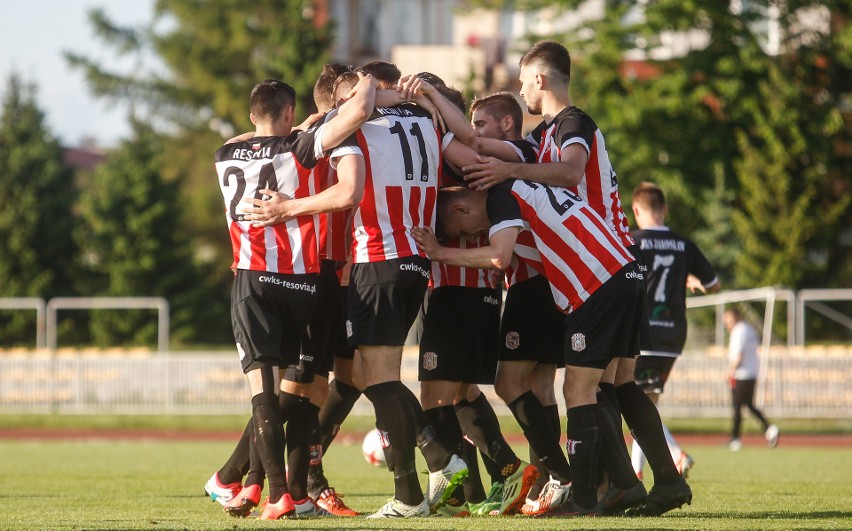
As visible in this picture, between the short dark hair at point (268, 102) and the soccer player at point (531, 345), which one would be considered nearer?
the short dark hair at point (268, 102)

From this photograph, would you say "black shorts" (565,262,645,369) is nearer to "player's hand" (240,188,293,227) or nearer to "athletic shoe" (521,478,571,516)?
"athletic shoe" (521,478,571,516)

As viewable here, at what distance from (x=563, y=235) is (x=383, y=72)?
4.96 feet

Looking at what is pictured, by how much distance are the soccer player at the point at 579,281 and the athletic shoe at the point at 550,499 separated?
193 mm

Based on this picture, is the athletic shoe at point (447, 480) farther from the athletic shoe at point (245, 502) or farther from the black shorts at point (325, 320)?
the black shorts at point (325, 320)

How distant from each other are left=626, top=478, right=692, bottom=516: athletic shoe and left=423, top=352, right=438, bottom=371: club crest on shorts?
1.43 m

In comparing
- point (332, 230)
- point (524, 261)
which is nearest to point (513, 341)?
point (524, 261)

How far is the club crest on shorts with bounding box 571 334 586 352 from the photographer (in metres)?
7.00

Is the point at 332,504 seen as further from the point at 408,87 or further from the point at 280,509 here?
the point at 408,87

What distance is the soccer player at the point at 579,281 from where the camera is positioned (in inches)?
276

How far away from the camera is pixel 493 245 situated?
6934mm

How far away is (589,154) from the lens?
729 centimetres

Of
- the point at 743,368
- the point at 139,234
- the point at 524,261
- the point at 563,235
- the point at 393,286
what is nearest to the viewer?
the point at 393,286

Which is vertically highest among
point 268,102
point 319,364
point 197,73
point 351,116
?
point 197,73

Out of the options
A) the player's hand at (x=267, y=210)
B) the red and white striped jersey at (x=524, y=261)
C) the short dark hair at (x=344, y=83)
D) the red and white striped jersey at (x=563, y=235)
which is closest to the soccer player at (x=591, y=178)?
the red and white striped jersey at (x=563, y=235)
